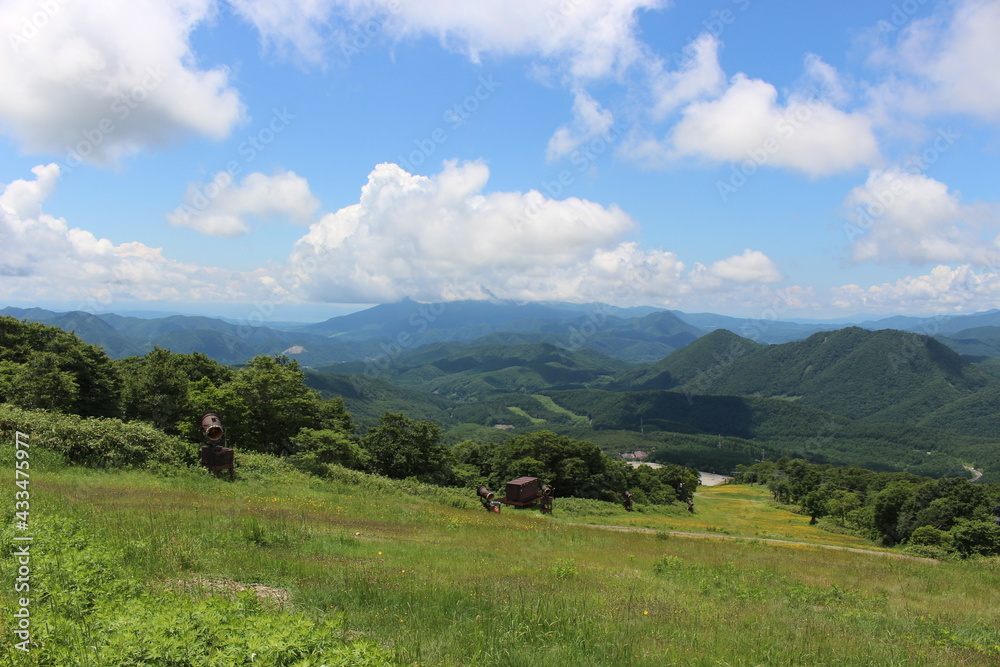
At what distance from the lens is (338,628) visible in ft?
20.5

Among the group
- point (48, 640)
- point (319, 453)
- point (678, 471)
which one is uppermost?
point (48, 640)

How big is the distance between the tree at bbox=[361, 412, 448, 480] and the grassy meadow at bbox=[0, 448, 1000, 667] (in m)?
32.4

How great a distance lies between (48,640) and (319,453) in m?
34.1

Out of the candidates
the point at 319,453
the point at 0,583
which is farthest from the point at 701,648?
the point at 319,453

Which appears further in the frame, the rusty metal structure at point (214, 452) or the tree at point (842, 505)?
the tree at point (842, 505)

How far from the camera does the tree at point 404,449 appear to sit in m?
48.8

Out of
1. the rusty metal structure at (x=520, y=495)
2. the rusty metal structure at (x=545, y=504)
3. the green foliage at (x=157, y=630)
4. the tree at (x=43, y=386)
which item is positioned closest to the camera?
the green foliage at (x=157, y=630)

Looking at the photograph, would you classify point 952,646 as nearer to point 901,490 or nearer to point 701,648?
point 701,648

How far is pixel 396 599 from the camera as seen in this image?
8062 mm

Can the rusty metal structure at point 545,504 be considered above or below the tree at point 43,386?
below

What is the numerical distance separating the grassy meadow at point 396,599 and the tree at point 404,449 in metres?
32.4

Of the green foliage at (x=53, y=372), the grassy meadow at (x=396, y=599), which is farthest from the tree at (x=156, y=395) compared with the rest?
the grassy meadow at (x=396, y=599)

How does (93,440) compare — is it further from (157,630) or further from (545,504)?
(545,504)

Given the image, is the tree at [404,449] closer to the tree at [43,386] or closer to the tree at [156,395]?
the tree at [156,395]
